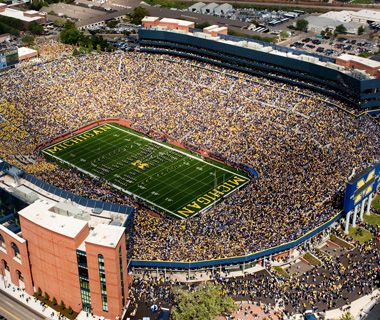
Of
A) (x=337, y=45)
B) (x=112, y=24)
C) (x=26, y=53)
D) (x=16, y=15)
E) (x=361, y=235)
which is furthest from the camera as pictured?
(x=16, y=15)

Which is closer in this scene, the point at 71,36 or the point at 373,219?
the point at 373,219

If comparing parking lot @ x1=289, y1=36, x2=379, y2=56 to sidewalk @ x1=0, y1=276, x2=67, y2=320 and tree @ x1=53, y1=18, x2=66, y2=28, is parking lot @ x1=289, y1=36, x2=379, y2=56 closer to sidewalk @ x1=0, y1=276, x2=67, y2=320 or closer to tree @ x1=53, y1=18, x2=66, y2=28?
tree @ x1=53, y1=18, x2=66, y2=28

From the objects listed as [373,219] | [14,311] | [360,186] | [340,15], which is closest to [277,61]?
[373,219]

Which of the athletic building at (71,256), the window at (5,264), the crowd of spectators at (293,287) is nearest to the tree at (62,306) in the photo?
the athletic building at (71,256)

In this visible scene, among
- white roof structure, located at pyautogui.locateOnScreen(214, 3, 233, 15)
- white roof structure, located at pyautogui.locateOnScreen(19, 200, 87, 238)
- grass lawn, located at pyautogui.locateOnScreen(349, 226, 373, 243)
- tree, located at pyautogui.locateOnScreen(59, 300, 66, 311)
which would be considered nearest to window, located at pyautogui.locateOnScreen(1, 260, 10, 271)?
white roof structure, located at pyautogui.locateOnScreen(19, 200, 87, 238)

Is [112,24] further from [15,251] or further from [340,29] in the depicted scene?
[15,251]

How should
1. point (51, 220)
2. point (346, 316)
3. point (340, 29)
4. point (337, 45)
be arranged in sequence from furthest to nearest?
point (340, 29) → point (337, 45) → point (51, 220) → point (346, 316)

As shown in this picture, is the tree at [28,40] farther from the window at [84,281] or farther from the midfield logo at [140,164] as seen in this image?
the window at [84,281]

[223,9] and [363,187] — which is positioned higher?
[223,9]
